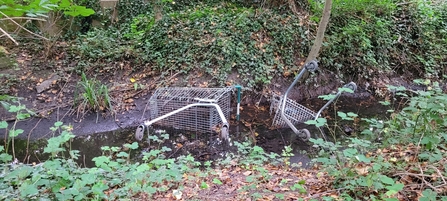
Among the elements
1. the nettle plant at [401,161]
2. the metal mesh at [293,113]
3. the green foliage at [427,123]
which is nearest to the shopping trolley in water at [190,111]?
the metal mesh at [293,113]

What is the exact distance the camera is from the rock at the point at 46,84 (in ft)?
21.7

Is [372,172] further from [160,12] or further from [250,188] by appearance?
[160,12]

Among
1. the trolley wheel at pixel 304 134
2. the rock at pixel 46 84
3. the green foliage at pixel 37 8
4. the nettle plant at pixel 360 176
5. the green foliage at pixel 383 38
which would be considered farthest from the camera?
the green foliage at pixel 383 38

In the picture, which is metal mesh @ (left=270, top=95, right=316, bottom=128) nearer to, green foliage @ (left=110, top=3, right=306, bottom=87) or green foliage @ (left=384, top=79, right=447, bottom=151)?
green foliage @ (left=110, top=3, right=306, bottom=87)

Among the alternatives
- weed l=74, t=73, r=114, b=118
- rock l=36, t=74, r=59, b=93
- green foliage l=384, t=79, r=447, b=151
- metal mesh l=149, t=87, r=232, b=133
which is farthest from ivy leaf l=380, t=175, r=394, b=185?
rock l=36, t=74, r=59, b=93

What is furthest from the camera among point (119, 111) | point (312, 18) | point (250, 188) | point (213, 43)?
point (312, 18)

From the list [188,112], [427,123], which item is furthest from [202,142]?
[427,123]

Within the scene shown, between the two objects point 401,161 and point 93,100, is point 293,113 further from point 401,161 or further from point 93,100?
point 93,100

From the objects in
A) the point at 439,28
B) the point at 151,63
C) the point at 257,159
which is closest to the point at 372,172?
the point at 257,159

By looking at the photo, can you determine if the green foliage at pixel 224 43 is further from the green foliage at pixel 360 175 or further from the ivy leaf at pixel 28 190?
the ivy leaf at pixel 28 190

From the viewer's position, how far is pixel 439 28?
8.31 meters

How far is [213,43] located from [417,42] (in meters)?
5.50

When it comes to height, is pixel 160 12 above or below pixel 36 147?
above

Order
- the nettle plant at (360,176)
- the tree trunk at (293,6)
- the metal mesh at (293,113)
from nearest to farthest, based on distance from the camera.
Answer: the nettle plant at (360,176), the metal mesh at (293,113), the tree trunk at (293,6)
